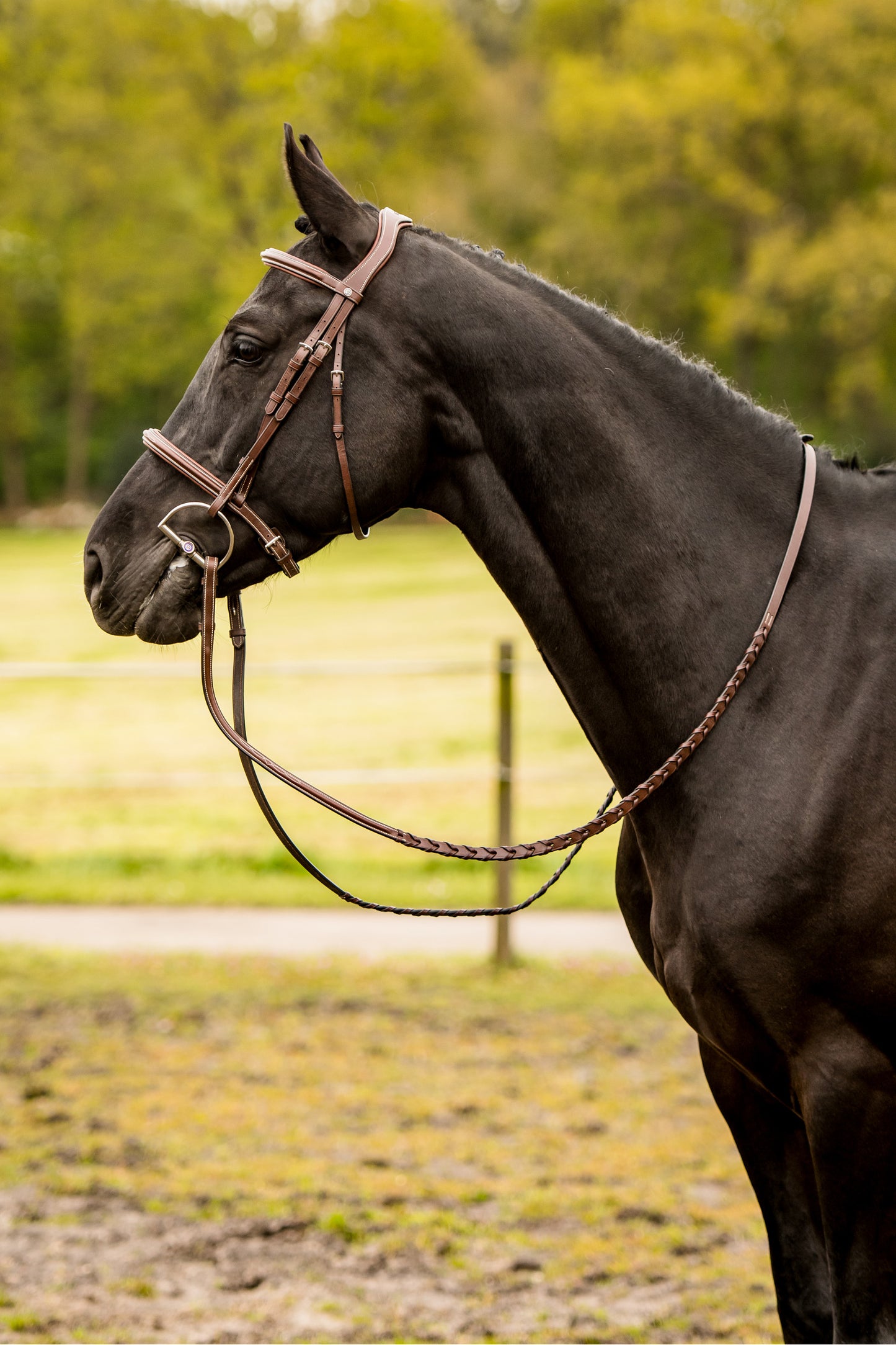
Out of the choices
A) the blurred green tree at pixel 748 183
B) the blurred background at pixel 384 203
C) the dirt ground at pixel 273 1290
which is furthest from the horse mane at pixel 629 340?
the blurred green tree at pixel 748 183

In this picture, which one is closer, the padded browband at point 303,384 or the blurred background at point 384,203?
the padded browband at point 303,384

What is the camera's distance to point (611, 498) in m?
2.23

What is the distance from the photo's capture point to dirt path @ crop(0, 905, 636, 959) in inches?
281

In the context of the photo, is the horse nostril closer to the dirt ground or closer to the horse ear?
the horse ear

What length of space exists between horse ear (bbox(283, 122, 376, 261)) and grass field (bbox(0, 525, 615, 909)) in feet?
2.78

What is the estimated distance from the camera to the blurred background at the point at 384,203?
36.1ft

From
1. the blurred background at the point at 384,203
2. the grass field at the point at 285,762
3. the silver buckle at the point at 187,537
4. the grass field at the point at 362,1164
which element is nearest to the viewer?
the silver buckle at the point at 187,537

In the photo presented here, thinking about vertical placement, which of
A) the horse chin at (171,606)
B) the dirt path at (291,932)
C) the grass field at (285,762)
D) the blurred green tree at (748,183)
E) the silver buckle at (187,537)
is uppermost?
the blurred green tree at (748,183)

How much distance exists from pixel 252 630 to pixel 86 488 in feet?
93.1

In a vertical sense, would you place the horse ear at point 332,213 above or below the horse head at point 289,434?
above

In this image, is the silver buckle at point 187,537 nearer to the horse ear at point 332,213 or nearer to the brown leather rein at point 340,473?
the brown leather rein at point 340,473

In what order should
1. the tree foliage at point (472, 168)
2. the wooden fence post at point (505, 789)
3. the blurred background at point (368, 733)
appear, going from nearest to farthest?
the blurred background at point (368, 733)
the wooden fence post at point (505, 789)
the tree foliage at point (472, 168)

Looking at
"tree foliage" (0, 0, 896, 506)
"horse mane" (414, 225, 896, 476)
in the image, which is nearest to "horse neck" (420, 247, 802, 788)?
"horse mane" (414, 225, 896, 476)

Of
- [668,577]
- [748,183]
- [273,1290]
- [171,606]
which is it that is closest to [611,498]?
[668,577]
